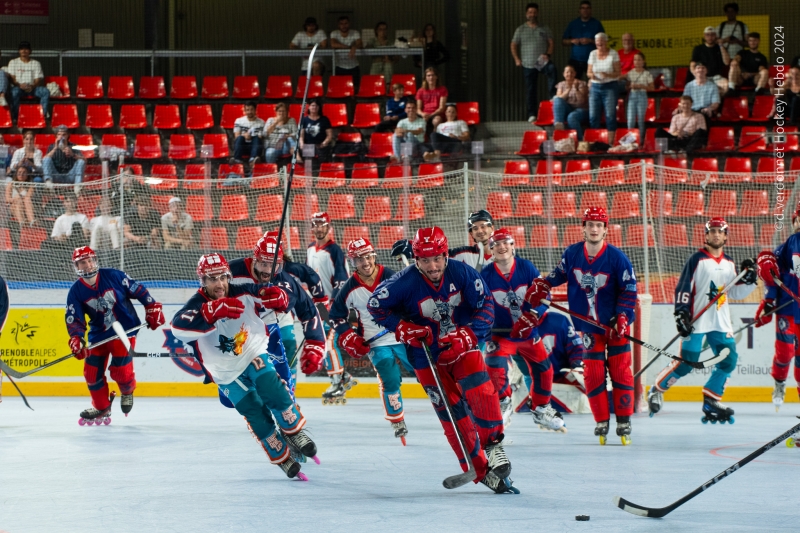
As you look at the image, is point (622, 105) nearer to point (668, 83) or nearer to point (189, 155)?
point (668, 83)

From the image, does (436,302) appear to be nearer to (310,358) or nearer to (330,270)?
(310,358)

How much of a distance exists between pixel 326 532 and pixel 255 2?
13300mm

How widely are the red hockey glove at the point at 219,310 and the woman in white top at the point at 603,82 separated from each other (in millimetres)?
7881

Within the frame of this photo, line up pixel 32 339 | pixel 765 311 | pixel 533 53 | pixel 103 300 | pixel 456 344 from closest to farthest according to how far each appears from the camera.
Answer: pixel 456 344 < pixel 765 311 < pixel 103 300 < pixel 32 339 < pixel 533 53

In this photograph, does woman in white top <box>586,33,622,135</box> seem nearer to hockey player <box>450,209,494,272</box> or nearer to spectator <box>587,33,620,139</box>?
spectator <box>587,33,620,139</box>

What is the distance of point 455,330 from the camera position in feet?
16.5

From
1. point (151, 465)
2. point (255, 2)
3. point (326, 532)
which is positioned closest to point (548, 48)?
point (255, 2)

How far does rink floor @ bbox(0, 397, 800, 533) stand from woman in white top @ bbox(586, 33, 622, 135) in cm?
479

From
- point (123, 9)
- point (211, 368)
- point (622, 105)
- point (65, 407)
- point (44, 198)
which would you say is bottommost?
point (65, 407)

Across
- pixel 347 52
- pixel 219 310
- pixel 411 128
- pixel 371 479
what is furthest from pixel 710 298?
pixel 347 52

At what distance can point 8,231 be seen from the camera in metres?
9.97

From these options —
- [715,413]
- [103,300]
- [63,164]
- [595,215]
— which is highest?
[63,164]

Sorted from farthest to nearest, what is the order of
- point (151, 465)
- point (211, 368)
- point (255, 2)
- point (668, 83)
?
1. point (255, 2)
2. point (668, 83)
3. point (151, 465)
4. point (211, 368)

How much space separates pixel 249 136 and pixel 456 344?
7400 millimetres
